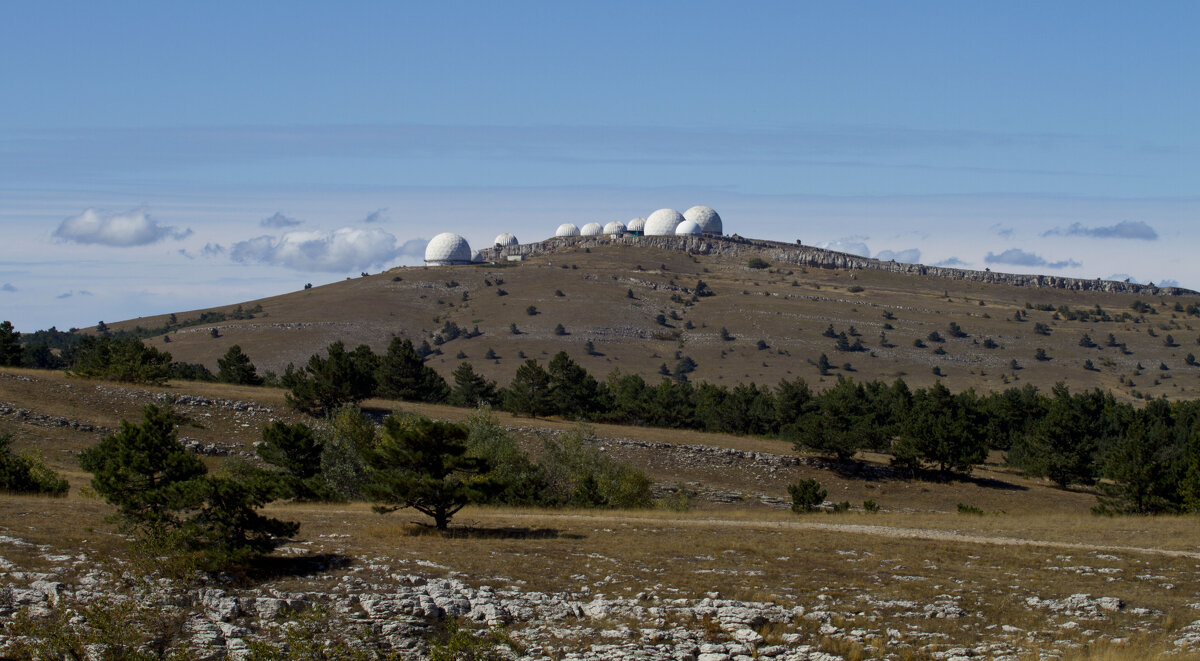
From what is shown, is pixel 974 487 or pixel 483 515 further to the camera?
pixel 974 487

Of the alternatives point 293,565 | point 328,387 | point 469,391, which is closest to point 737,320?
point 469,391

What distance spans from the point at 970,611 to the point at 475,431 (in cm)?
3017

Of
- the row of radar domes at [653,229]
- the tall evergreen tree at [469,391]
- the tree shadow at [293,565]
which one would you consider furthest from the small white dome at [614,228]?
the tree shadow at [293,565]

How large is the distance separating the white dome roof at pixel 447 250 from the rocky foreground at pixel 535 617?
504 ft

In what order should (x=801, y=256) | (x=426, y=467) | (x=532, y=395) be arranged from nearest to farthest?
(x=426, y=467) < (x=532, y=395) < (x=801, y=256)

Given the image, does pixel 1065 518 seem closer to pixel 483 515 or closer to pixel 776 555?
pixel 776 555

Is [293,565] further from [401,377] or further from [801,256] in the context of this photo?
[801,256]

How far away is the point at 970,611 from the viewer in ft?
58.6

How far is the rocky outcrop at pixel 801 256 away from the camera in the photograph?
181 metres

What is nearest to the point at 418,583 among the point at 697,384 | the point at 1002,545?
the point at 1002,545

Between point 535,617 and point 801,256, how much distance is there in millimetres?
174667

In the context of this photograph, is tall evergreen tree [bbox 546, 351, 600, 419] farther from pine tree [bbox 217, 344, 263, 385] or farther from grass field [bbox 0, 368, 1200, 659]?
grass field [bbox 0, 368, 1200, 659]

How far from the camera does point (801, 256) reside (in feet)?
611

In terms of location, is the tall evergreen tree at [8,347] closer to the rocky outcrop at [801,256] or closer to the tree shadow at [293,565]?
the tree shadow at [293,565]
